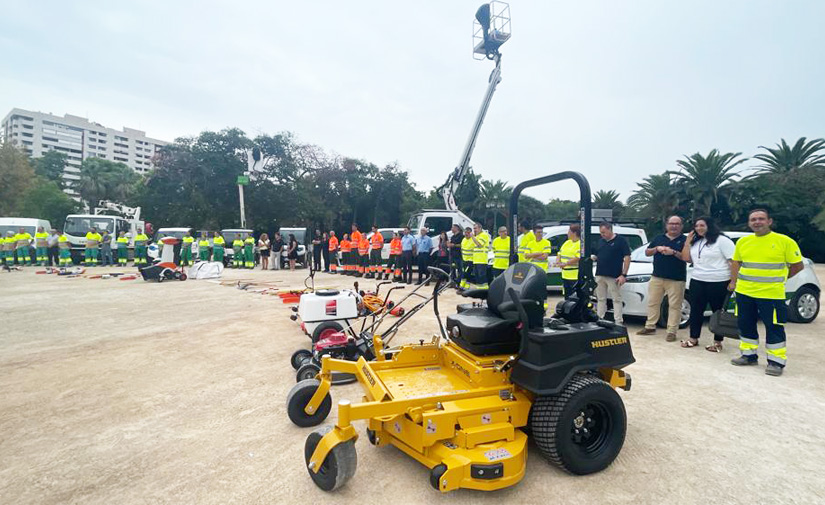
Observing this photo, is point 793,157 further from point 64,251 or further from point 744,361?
point 64,251

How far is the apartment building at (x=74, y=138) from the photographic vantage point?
11012 centimetres

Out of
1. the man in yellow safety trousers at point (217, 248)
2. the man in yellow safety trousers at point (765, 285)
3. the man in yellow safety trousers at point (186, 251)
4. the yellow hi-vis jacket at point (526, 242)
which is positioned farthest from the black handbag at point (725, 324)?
the man in yellow safety trousers at point (186, 251)

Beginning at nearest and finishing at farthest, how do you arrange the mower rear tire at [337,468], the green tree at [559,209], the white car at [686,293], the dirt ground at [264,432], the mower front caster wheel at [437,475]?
the mower front caster wheel at [437,475]
the mower rear tire at [337,468]
the dirt ground at [264,432]
the white car at [686,293]
the green tree at [559,209]

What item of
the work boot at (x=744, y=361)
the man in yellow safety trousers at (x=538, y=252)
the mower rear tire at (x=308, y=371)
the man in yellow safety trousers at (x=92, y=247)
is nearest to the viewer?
the mower rear tire at (x=308, y=371)

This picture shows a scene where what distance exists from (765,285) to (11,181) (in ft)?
164

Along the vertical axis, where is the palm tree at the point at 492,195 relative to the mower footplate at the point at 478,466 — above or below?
above

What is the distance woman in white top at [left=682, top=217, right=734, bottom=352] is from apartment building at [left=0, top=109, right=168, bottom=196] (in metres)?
121

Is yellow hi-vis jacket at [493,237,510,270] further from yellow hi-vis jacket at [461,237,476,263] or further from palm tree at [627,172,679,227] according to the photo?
palm tree at [627,172,679,227]

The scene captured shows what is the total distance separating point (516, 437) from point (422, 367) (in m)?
0.99

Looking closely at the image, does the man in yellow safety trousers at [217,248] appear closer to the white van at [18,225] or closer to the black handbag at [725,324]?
the white van at [18,225]

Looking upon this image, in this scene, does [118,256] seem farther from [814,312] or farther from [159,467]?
[814,312]

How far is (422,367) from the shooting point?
3.49m

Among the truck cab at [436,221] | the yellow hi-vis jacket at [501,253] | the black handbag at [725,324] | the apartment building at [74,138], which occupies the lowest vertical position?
the black handbag at [725,324]

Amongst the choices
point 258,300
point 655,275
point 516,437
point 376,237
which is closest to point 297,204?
point 376,237
